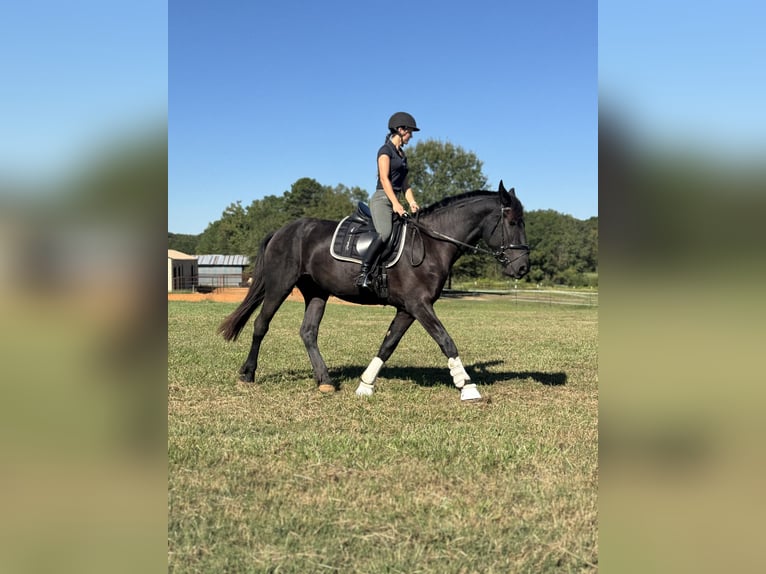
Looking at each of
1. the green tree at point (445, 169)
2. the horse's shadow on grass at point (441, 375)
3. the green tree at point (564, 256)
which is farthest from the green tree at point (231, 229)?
the horse's shadow on grass at point (441, 375)

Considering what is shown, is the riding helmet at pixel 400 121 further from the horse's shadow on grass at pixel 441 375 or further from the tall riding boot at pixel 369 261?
the horse's shadow on grass at pixel 441 375

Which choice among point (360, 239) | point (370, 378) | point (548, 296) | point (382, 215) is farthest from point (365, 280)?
point (548, 296)

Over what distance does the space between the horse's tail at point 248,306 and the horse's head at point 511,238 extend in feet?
11.6

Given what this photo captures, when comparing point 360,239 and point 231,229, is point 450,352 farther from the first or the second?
point 231,229

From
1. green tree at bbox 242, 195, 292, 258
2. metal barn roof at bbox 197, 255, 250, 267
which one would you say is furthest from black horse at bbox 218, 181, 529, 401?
metal barn roof at bbox 197, 255, 250, 267

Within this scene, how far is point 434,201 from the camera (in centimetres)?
5934

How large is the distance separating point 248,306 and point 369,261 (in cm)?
229

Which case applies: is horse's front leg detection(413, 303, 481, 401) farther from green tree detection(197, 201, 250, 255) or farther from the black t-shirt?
green tree detection(197, 201, 250, 255)

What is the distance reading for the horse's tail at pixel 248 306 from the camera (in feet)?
29.8
